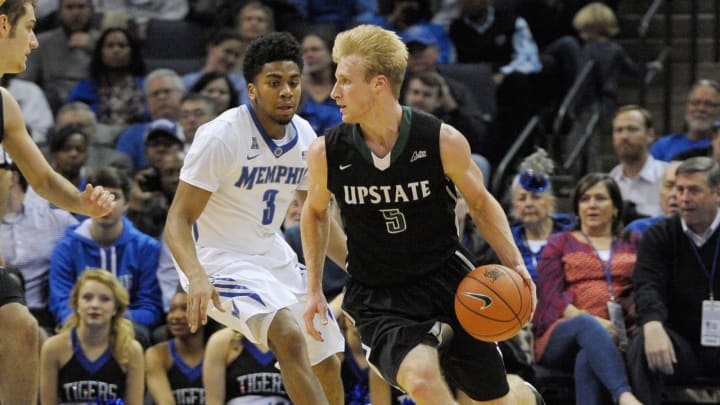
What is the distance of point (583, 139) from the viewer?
10406 mm

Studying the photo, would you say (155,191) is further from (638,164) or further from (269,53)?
(638,164)

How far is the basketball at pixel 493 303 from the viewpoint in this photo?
5.24m

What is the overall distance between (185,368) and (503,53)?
460cm

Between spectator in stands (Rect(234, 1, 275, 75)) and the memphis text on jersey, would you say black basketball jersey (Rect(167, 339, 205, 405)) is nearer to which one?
the memphis text on jersey

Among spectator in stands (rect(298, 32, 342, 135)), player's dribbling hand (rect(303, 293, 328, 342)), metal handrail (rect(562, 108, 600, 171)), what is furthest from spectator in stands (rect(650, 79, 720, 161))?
player's dribbling hand (rect(303, 293, 328, 342))

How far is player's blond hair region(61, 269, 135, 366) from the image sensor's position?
7.75m

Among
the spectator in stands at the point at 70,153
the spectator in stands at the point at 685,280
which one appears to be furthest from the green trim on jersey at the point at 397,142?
the spectator in stands at the point at 70,153

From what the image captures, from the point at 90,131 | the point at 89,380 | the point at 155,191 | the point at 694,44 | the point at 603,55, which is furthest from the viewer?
the point at 603,55

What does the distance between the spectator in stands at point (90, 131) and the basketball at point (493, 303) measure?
4718 mm

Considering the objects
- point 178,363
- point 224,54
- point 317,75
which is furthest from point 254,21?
point 178,363

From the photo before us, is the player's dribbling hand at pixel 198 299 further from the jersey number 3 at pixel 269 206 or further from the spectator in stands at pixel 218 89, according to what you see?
the spectator in stands at pixel 218 89

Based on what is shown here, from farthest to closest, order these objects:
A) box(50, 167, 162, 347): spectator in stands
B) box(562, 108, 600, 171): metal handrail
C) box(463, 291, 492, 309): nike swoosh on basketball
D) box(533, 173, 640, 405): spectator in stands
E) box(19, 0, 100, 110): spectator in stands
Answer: box(19, 0, 100, 110): spectator in stands → box(562, 108, 600, 171): metal handrail → box(50, 167, 162, 347): spectator in stands → box(533, 173, 640, 405): spectator in stands → box(463, 291, 492, 309): nike swoosh on basketball

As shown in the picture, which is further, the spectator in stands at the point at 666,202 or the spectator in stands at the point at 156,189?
the spectator in stands at the point at 156,189

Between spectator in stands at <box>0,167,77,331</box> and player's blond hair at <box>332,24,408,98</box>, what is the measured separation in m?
3.76
